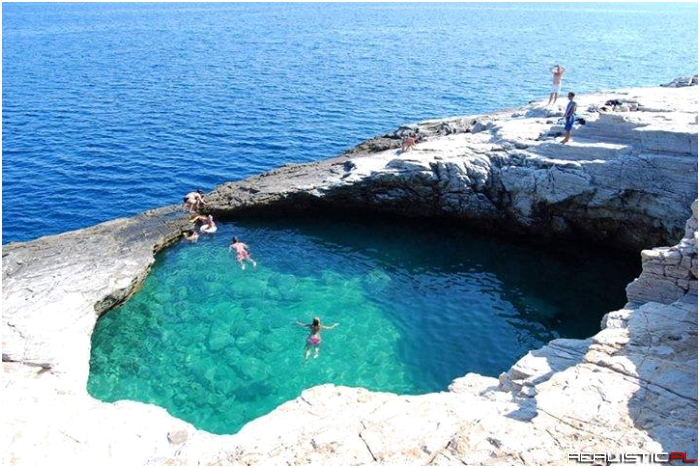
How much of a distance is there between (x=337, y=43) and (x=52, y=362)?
96.5 metres

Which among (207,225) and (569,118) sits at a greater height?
(569,118)

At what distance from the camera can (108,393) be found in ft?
65.0

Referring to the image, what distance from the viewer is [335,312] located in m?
24.0

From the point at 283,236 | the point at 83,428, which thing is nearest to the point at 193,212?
the point at 283,236

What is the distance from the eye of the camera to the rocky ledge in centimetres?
1206

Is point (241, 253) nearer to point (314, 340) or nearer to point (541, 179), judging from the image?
point (314, 340)

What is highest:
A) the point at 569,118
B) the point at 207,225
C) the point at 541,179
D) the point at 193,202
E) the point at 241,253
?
the point at 569,118

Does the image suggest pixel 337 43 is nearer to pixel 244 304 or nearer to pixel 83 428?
pixel 244 304

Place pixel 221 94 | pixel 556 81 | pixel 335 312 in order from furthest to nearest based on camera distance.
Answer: pixel 221 94
pixel 556 81
pixel 335 312

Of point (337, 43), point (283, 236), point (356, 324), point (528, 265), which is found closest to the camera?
point (356, 324)

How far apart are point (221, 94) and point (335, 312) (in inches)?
1776

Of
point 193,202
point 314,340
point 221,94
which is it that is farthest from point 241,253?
point 221,94

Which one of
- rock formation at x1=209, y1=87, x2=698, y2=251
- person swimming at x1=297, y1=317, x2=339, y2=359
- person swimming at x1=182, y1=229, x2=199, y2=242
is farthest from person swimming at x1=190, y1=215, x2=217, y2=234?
person swimming at x1=297, y1=317, x2=339, y2=359

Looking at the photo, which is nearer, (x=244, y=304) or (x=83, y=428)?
(x=83, y=428)
